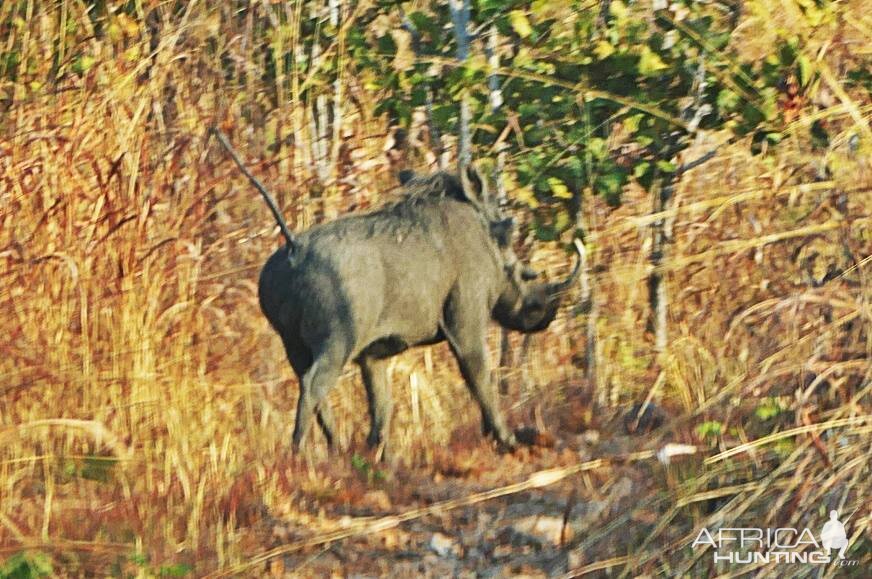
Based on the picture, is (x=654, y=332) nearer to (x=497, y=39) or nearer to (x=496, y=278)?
(x=496, y=278)

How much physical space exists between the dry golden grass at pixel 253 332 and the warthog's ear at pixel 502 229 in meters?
0.34

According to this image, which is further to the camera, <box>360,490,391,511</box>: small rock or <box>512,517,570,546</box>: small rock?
<box>360,490,391,511</box>: small rock

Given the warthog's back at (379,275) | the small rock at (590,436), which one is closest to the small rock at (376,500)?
the warthog's back at (379,275)

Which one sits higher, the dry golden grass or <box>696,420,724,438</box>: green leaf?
the dry golden grass

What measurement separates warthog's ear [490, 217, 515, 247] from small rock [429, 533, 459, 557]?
1.45 metres

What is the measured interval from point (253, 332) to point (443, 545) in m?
1.79

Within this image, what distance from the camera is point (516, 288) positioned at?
6488mm

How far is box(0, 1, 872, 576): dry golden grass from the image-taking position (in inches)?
184

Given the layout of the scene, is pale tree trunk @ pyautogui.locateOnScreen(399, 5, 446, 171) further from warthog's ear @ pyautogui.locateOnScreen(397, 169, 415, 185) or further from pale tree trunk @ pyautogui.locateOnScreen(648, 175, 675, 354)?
pale tree trunk @ pyautogui.locateOnScreen(648, 175, 675, 354)

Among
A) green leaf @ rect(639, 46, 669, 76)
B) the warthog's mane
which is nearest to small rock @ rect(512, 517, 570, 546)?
the warthog's mane

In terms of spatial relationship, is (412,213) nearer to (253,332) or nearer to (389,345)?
(389,345)

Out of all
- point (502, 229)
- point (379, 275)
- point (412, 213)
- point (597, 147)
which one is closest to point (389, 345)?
point (379, 275)

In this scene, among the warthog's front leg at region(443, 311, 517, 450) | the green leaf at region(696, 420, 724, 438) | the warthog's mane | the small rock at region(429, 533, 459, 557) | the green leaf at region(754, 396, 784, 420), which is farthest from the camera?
the warthog's front leg at region(443, 311, 517, 450)

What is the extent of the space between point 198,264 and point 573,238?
59.9 inches
